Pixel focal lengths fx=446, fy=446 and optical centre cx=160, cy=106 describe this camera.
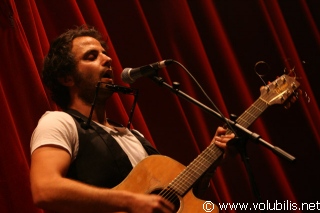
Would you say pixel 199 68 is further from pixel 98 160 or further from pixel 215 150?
pixel 98 160

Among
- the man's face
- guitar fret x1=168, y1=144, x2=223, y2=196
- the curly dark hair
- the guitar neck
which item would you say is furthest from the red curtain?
guitar fret x1=168, y1=144, x2=223, y2=196

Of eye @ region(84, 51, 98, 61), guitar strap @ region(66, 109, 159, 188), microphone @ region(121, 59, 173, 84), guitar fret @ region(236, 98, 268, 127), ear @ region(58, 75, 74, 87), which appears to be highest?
eye @ region(84, 51, 98, 61)

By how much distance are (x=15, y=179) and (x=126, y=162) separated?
1.31 ft

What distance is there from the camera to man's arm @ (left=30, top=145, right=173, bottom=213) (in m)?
1.20

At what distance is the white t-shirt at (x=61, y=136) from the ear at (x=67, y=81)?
27 centimetres

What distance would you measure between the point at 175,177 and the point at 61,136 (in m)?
0.38

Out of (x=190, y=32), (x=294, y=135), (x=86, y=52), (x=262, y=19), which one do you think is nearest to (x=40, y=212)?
(x=86, y=52)

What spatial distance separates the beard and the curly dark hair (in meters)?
0.05

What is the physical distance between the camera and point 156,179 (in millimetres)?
1399

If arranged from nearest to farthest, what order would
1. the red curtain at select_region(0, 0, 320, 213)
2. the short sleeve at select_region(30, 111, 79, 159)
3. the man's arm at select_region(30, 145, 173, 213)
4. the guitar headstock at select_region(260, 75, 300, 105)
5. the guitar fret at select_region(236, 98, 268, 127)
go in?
the man's arm at select_region(30, 145, 173, 213) → the short sleeve at select_region(30, 111, 79, 159) → the guitar fret at select_region(236, 98, 268, 127) → the guitar headstock at select_region(260, 75, 300, 105) → the red curtain at select_region(0, 0, 320, 213)

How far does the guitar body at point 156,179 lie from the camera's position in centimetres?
135

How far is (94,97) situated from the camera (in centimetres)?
165

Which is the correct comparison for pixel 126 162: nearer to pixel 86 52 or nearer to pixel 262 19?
pixel 86 52

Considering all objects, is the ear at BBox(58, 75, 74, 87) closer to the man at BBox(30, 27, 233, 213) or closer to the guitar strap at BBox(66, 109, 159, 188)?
the man at BBox(30, 27, 233, 213)
